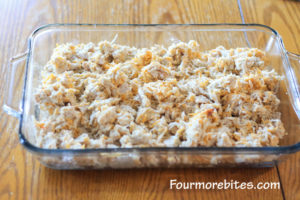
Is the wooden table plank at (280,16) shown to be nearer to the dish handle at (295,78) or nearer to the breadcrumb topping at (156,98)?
the dish handle at (295,78)

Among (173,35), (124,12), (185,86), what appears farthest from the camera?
(124,12)

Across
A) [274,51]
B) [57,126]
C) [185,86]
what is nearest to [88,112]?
[57,126]

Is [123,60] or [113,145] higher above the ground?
[123,60]

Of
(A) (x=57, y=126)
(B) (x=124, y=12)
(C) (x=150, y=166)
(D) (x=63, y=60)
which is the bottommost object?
(C) (x=150, y=166)

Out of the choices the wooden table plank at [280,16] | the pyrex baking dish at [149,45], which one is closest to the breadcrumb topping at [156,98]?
the pyrex baking dish at [149,45]

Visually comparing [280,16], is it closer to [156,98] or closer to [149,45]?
[149,45]

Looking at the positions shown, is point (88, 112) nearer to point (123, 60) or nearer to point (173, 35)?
point (123, 60)

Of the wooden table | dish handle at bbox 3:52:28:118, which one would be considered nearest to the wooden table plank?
the wooden table

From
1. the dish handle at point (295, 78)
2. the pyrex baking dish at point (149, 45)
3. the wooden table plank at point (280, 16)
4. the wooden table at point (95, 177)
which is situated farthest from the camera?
the wooden table plank at point (280, 16)
